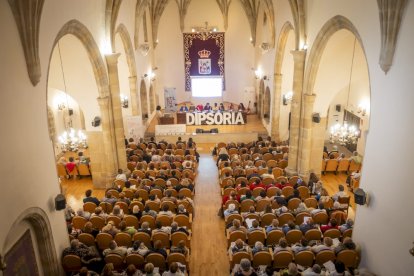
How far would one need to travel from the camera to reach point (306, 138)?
14.0 meters

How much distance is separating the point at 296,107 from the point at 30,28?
9831 millimetres

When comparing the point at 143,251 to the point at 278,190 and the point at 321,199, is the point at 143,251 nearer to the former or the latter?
the point at 278,190

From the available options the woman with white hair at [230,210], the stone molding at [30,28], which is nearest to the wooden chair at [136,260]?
the woman with white hair at [230,210]

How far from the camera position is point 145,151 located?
16938 millimetres

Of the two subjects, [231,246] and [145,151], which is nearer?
[231,246]

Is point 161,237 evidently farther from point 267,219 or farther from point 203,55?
point 203,55

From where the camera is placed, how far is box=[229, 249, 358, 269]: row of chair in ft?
27.7

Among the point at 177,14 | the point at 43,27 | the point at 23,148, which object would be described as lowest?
the point at 23,148

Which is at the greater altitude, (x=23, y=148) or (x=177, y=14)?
(x=177, y=14)

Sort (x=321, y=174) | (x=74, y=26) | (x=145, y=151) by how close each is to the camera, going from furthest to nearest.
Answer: (x=145, y=151) → (x=321, y=174) → (x=74, y=26)

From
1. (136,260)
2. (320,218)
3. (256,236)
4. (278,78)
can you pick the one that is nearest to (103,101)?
(136,260)

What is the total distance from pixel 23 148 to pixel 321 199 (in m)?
8.47

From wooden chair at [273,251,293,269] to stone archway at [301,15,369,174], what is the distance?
620 cm

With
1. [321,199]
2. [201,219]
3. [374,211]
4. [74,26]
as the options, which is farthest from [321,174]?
[74,26]
